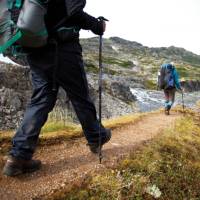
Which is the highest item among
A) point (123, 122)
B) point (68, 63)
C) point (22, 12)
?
point (22, 12)

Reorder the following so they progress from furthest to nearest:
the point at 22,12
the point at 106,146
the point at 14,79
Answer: the point at 14,79 < the point at 106,146 < the point at 22,12

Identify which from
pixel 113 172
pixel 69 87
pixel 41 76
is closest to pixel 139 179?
A: pixel 113 172

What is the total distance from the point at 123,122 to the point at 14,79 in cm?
585

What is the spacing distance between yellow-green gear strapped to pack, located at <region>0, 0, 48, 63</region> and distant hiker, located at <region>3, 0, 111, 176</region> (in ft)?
1.11

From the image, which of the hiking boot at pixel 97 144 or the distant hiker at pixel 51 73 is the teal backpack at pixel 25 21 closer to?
the distant hiker at pixel 51 73

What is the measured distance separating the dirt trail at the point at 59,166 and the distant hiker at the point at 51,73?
0.85ft

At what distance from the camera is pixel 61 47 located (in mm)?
5590

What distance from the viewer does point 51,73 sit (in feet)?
18.5

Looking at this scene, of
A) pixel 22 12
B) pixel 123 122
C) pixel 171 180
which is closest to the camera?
pixel 22 12

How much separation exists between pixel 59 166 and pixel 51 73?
6.01 feet

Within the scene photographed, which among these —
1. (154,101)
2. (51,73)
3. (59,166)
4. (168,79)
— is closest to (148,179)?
(59,166)

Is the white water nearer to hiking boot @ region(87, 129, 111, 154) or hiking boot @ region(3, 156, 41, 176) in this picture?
hiking boot @ region(87, 129, 111, 154)

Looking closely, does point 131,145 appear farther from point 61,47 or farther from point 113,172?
point 61,47

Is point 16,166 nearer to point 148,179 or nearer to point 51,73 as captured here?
point 51,73
